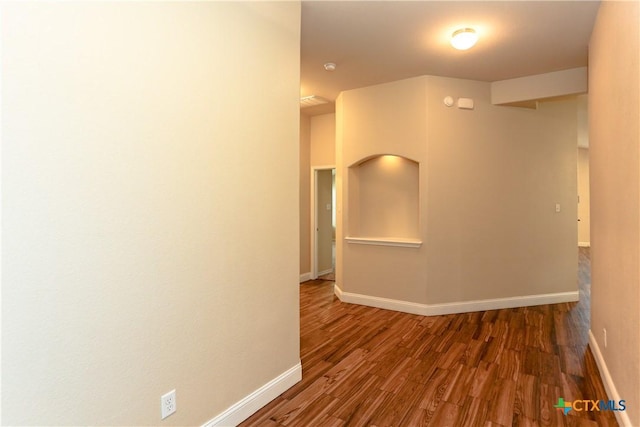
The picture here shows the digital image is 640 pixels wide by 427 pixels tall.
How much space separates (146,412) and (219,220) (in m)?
0.98

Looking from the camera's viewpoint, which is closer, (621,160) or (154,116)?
(154,116)

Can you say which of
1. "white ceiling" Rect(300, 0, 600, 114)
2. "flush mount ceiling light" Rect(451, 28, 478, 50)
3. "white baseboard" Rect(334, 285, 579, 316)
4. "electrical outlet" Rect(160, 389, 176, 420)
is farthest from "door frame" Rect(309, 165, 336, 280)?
"electrical outlet" Rect(160, 389, 176, 420)

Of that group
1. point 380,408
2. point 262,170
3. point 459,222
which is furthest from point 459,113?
point 380,408

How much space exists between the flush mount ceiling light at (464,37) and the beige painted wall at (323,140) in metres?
2.89

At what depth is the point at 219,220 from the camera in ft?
6.27

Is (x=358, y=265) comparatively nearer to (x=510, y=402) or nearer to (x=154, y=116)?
(x=510, y=402)

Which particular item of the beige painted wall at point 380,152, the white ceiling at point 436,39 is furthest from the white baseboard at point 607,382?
the white ceiling at point 436,39

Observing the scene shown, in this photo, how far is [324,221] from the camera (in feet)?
20.5

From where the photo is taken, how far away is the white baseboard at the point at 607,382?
1901mm

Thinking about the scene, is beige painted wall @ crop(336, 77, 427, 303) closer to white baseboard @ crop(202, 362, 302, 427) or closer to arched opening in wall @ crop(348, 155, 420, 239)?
arched opening in wall @ crop(348, 155, 420, 239)

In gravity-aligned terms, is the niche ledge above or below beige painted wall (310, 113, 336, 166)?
below

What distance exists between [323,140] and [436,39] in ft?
9.56

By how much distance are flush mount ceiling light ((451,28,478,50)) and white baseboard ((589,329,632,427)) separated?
108 inches

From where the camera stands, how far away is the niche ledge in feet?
13.5
